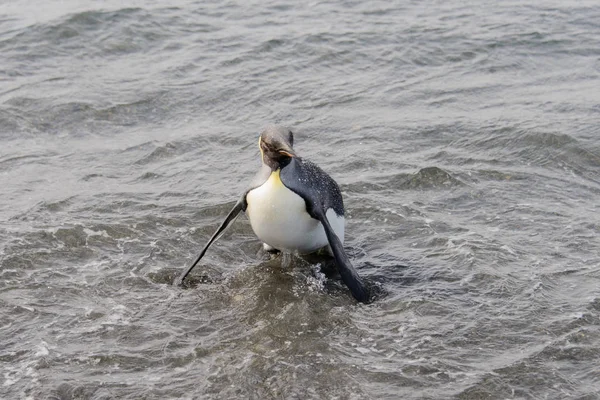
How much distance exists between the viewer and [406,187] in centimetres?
881

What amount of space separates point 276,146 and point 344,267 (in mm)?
987

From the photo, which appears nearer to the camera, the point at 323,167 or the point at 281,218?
the point at 281,218

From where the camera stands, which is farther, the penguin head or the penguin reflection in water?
the penguin reflection in water

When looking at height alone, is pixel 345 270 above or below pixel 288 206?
below

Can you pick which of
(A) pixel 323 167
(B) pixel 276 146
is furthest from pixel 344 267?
(A) pixel 323 167

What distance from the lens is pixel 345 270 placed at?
6.66 m

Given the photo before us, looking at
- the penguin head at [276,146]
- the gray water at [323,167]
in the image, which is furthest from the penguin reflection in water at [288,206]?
the gray water at [323,167]

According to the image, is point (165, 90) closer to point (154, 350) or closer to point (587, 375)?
point (154, 350)

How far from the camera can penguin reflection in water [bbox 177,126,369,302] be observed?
21.9ft

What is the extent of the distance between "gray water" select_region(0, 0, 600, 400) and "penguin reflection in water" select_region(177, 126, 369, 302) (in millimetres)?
290

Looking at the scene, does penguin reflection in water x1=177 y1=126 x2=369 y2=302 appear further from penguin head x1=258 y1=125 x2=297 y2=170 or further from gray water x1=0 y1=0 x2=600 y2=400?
gray water x1=0 y1=0 x2=600 y2=400

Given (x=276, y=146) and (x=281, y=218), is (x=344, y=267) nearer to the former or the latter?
(x=281, y=218)

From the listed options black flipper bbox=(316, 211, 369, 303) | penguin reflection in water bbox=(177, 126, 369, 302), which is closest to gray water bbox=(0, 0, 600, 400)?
black flipper bbox=(316, 211, 369, 303)

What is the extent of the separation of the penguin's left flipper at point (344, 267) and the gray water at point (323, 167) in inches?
6.1
